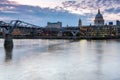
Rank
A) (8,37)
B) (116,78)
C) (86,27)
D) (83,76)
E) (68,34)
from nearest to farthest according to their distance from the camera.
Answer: (116,78) < (83,76) < (8,37) < (68,34) < (86,27)

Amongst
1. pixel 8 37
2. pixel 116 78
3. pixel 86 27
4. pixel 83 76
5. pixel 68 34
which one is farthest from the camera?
pixel 86 27

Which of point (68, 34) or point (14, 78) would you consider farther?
point (68, 34)

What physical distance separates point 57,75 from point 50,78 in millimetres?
1450

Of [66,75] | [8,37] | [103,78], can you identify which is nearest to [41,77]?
[66,75]

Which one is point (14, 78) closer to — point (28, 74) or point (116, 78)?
point (28, 74)

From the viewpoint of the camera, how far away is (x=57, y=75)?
23422mm

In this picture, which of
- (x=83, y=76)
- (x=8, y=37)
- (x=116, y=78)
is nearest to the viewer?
(x=116, y=78)

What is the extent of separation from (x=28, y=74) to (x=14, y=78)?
2128 mm

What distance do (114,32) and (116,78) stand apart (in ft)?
526

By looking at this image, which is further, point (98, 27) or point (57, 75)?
point (98, 27)

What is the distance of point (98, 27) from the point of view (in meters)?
Result: 181

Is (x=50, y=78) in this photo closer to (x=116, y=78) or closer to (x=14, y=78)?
(x=14, y=78)

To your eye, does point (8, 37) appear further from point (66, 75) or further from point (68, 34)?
point (68, 34)

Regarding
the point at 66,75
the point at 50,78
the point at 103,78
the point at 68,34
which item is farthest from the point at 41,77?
the point at 68,34
